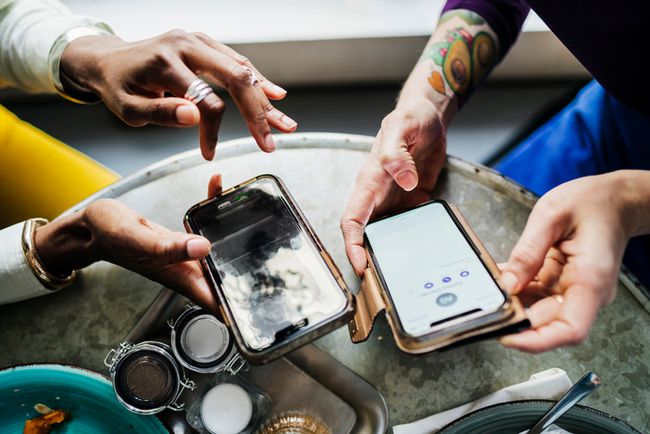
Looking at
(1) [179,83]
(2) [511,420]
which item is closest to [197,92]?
(1) [179,83]

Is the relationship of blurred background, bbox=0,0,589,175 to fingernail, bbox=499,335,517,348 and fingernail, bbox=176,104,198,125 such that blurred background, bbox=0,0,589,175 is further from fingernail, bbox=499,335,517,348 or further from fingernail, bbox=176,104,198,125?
fingernail, bbox=499,335,517,348

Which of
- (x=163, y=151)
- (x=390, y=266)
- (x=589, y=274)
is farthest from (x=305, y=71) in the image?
(x=589, y=274)

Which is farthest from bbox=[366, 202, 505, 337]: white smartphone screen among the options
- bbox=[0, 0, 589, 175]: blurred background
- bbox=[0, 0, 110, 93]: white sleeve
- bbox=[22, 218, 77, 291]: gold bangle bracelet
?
bbox=[0, 0, 589, 175]: blurred background

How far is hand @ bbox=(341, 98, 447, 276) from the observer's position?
0.62m

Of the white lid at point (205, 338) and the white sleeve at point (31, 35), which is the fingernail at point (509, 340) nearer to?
the white lid at point (205, 338)

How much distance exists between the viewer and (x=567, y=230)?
21.8 inches

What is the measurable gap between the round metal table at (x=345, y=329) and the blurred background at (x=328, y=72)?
53cm

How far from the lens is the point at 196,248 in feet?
1.77

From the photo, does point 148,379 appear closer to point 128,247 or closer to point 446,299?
point 128,247

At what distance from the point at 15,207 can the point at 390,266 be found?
0.64 metres

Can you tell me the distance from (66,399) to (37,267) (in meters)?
0.16

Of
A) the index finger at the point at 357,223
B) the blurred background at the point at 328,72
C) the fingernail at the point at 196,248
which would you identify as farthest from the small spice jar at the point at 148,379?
the blurred background at the point at 328,72

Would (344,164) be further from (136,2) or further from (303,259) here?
(136,2)

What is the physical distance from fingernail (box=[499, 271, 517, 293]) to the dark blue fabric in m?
0.35
